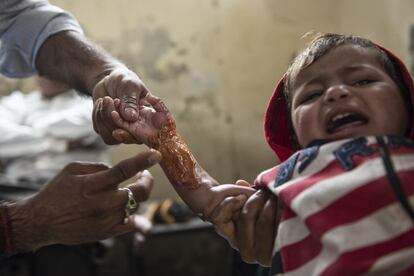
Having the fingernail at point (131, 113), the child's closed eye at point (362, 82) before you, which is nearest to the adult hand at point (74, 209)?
the fingernail at point (131, 113)

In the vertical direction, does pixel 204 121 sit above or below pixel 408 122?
below

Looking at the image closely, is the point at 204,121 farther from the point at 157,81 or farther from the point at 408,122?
the point at 408,122

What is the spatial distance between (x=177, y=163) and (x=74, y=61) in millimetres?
526

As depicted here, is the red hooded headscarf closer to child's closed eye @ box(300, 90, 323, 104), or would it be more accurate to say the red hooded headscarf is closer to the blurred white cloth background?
child's closed eye @ box(300, 90, 323, 104)

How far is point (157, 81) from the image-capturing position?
12.3 feet

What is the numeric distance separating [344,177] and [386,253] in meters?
0.14

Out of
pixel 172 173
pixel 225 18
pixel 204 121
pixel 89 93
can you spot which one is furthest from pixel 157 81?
pixel 172 173

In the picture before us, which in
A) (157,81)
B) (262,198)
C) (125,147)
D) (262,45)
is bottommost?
(125,147)

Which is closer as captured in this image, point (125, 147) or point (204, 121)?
point (125, 147)

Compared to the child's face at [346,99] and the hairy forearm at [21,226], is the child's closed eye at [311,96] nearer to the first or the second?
the child's face at [346,99]

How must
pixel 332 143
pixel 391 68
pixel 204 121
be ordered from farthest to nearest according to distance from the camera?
1. pixel 204 121
2. pixel 391 68
3. pixel 332 143

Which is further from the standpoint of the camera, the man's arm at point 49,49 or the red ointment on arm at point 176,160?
the man's arm at point 49,49

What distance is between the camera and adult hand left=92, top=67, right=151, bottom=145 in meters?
1.06

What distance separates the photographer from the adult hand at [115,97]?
1059 mm
